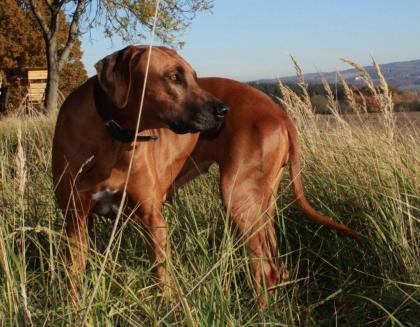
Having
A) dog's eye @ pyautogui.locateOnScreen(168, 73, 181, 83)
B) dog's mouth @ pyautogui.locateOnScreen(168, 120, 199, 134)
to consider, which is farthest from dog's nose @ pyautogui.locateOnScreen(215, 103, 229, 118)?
dog's eye @ pyautogui.locateOnScreen(168, 73, 181, 83)

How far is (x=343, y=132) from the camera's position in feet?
13.5

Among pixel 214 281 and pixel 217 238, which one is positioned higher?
pixel 214 281

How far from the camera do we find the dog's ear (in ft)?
8.95

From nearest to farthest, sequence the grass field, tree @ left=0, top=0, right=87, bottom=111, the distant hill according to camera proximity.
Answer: the grass field → the distant hill → tree @ left=0, top=0, right=87, bottom=111

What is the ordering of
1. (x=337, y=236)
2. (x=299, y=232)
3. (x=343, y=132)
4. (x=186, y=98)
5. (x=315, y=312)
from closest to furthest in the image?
1. (x=315, y=312)
2. (x=186, y=98)
3. (x=337, y=236)
4. (x=299, y=232)
5. (x=343, y=132)

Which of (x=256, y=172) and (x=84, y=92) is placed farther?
(x=256, y=172)

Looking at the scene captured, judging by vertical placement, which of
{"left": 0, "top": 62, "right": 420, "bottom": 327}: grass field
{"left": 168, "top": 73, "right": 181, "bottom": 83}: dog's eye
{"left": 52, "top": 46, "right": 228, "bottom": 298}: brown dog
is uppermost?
{"left": 168, "top": 73, "right": 181, "bottom": 83}: dog's eye

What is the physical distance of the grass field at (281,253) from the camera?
6.47 feet

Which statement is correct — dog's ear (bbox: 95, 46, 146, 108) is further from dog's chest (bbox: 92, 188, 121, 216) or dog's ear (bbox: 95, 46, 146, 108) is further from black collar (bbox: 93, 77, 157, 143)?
dog's chest (bbox: 92, 188, 121, 216)

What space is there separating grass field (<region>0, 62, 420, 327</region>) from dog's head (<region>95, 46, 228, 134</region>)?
1.46 feet

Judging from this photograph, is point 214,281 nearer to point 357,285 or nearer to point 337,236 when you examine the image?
point 357,285

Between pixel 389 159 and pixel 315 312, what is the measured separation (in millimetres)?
1118

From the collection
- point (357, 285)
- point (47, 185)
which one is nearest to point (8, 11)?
point (47, 185)

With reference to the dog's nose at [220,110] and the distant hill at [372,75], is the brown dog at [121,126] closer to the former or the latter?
the dog's nose at [220,110]
